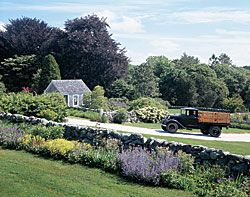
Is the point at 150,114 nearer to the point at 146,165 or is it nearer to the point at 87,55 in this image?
the point at 146,165

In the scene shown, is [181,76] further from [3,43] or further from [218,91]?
[3,43]

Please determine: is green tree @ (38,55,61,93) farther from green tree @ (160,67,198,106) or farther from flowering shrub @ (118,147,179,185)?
flowering shrub @ (118,147,179,185)

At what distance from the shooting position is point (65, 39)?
36969 mm

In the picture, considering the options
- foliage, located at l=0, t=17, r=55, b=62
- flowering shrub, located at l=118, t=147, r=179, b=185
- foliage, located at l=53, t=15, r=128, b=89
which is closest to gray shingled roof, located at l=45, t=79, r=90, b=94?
foliage, located at l=53, t=15, r=128, b=89

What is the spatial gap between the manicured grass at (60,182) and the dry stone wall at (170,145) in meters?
1.49

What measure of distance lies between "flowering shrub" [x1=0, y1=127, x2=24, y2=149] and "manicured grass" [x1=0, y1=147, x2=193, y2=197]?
1628 mm

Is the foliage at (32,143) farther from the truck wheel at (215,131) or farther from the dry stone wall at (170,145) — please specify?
the truck wheel at (215,131)

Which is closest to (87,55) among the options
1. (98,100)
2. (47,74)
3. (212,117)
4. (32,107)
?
(47,74)

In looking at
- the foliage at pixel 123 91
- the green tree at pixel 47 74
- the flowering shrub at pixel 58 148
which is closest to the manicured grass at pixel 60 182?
the flowering shrub at pixel 58 148

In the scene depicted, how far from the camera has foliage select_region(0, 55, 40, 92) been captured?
123 ft

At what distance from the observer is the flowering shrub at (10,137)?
9.62 meters

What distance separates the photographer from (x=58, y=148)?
8.48 meters

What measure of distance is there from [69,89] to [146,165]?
22.4m

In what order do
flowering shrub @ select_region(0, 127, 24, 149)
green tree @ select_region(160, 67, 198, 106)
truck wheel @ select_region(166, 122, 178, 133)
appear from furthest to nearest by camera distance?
green tree @ select_region(160, 67, 198, 106) → truck wheel @ select_region(166, 122, 178, 133) → flowering shrub @ select_region(0, 127, 24, 149)
